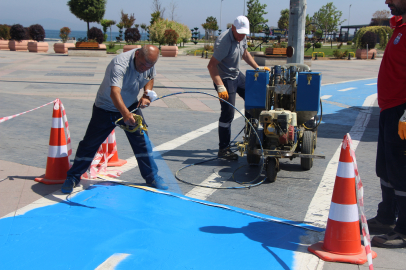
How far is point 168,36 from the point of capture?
30.2 metres

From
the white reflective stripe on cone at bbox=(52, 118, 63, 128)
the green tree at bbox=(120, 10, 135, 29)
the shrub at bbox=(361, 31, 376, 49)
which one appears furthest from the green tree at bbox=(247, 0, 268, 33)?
the white reflective stripe on cone at bbox=(52, 118, 63, 128)

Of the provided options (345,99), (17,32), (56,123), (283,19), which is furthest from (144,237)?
(283,19)

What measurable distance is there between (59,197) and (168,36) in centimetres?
2746

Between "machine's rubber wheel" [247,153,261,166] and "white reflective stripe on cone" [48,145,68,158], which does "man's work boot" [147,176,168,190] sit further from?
"machine's rubber wheel" [247,153,261,166]

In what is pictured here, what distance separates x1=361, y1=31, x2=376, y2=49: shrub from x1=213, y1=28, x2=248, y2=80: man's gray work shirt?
27410 mm

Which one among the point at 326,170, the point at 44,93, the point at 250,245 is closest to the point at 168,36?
the point at 44,93

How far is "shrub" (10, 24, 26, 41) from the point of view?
31188 millimetres

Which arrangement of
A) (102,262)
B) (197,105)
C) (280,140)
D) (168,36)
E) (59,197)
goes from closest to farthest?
(102,262)
(59,197)
(280,140)
(197,105)
(168,36)

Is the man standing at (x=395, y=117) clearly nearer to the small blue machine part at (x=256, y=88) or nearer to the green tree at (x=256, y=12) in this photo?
the small blue machine part at (x=256, y=88)

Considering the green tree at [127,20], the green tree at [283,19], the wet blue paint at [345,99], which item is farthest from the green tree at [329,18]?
the wet blue paint at [345,99]

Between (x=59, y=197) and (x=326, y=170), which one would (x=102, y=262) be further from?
(x=326, y=170)

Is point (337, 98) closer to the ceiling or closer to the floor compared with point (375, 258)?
closer to the ceiling

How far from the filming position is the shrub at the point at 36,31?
34250mm

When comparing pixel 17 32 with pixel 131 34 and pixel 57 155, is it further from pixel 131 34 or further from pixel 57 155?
pixel 57 155
